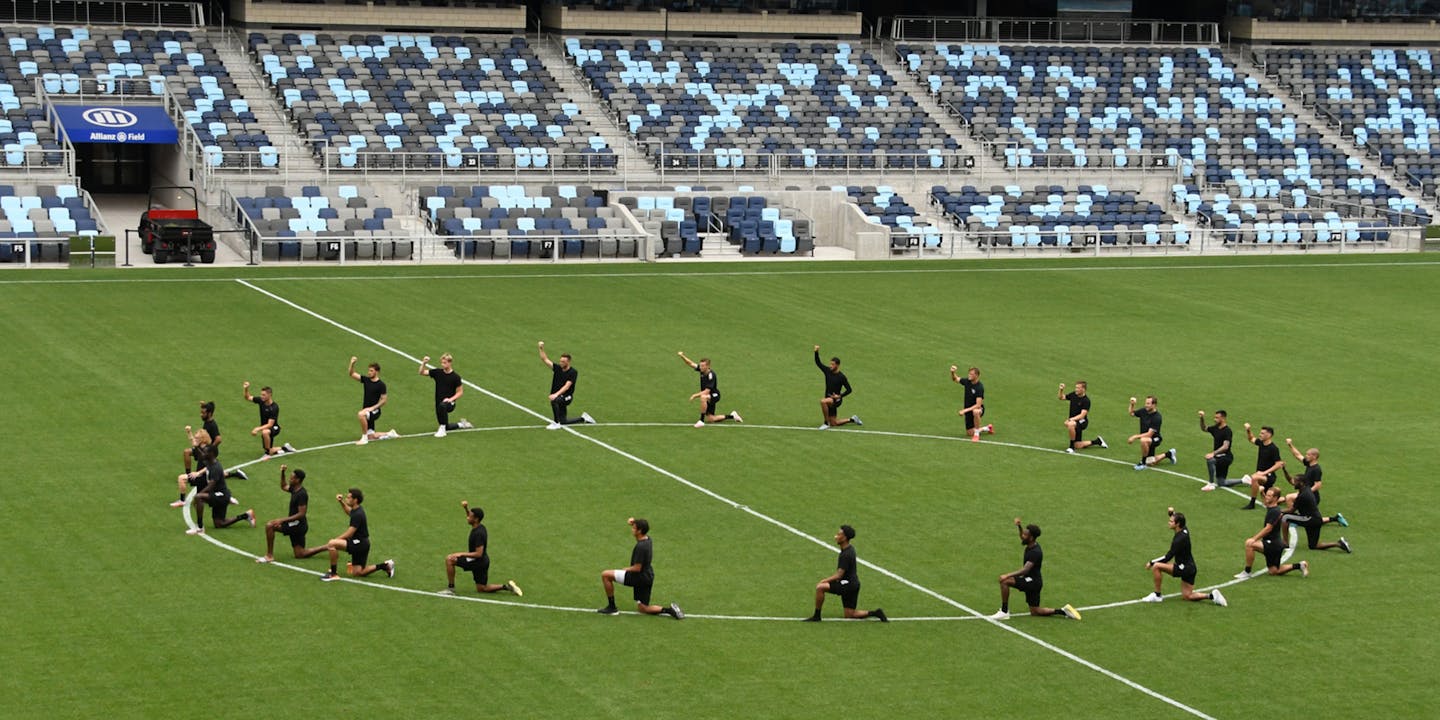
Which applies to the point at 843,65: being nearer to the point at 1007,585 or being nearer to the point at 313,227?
the point at 313,227

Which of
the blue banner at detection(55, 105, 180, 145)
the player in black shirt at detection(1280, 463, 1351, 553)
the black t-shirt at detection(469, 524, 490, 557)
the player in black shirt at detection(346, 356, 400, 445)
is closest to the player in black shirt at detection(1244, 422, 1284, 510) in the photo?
the player in black shirt at detection(1280, 463, 1351, 553)

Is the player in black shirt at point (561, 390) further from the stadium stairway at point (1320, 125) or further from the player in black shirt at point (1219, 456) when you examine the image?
the stadium stairway at point (1320, 125)

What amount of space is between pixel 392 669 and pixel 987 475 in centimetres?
1471

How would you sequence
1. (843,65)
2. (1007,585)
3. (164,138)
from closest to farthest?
1. (1007,585)
2. (164,138)
3. (843,65)

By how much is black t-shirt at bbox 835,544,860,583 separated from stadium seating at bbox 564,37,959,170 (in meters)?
49.5

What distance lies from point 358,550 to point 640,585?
4231mm

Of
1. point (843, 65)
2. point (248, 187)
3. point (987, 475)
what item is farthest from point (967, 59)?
point (987, 475)

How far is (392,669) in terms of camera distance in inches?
958

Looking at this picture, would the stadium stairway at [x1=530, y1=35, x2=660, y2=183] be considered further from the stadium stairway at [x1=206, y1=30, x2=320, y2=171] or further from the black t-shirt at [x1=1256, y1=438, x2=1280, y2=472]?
the black t-shirt at [x1=1256, y1=438, x2=1280, y2=472]

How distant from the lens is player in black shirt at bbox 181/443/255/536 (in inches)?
1206

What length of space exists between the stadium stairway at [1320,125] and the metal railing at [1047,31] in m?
2.60

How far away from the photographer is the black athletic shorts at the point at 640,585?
87.9ft

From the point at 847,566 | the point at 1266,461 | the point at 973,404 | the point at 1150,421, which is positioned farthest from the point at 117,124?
the point at 847,566

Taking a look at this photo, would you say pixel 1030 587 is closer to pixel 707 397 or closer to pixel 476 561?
pixel 476 561
